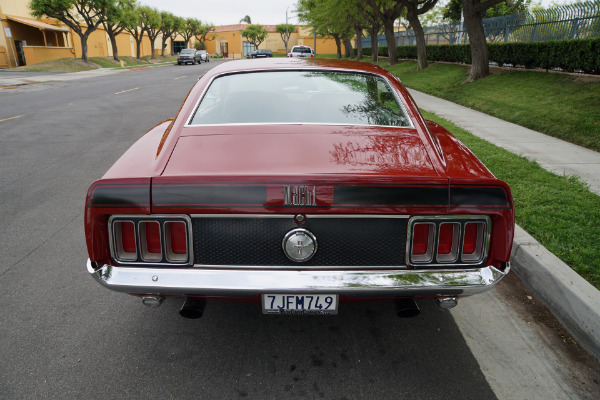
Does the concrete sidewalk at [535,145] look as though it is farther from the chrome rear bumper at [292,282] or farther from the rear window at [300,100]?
the chrome rear bumper at [292,282]

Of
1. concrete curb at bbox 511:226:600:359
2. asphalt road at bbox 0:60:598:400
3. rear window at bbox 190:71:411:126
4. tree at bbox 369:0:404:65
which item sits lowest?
asphalt road at bbox 0:60:598:400

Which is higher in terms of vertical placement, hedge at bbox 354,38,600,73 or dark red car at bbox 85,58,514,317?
hedge at bbox 354,38,600,73

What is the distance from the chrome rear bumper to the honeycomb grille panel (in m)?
0.06

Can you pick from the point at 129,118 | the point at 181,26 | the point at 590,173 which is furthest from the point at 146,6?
the point at 590,173

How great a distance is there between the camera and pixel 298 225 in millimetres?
2088

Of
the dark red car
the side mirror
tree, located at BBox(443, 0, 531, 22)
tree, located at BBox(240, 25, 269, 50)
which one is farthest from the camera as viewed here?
tree, located at BBox(240, 25, 269, 50)

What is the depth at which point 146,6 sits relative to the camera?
48844mm

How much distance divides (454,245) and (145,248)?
5.17 feet

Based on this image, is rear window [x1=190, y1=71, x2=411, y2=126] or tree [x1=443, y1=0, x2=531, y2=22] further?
tree [x1=443, y1=0, x2=531, y2=22]

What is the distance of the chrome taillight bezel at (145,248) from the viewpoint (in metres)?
2.09

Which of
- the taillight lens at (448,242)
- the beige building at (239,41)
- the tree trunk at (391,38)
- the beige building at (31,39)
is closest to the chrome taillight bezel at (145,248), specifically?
the taillight lens at (448,242)

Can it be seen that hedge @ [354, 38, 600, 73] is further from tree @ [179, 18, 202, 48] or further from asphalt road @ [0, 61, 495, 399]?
tree @ [179, 18, 202, 48]

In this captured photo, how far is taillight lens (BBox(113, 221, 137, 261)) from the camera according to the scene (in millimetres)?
2174

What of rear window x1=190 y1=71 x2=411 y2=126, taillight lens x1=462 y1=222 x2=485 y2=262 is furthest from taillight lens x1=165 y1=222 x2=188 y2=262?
taillight lens x1=462 y1=222 x2=485 y2=262
